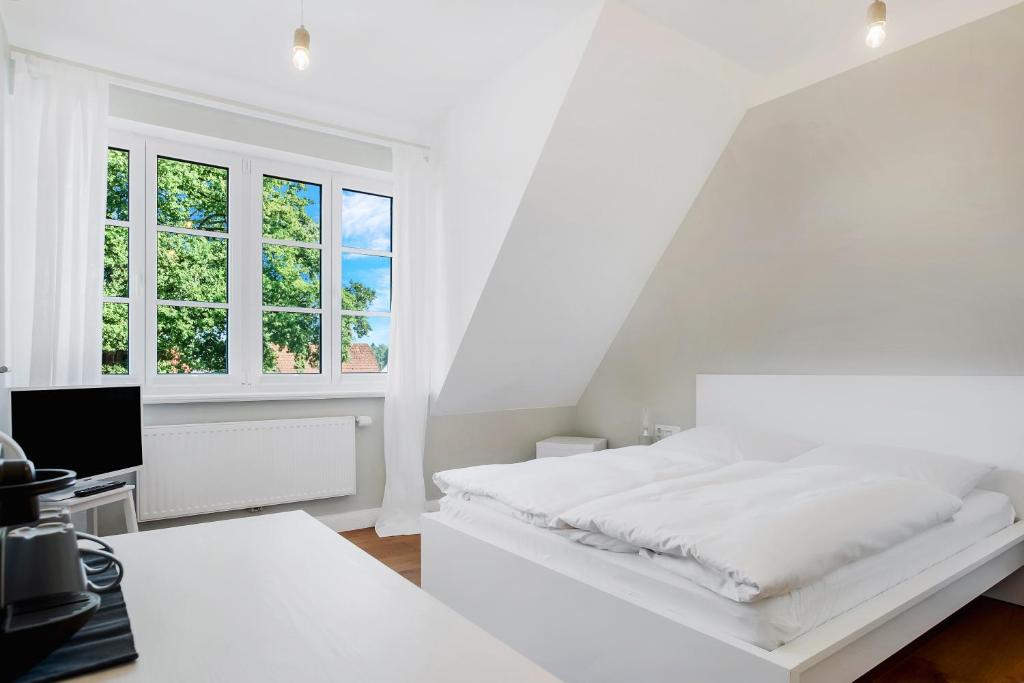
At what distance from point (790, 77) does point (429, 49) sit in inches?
68.9

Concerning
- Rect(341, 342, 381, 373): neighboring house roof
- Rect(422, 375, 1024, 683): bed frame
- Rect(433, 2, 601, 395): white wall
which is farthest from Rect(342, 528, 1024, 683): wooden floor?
Rect(341, 342, 381, 373): neighboring house roof

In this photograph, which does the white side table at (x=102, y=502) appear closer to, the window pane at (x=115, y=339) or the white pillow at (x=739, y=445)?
the window pane at (x=115, y=339)

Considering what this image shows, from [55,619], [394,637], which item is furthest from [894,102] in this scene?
[55,619]

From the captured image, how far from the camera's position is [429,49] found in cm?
Answer: 298

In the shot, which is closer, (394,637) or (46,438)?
(394,637)

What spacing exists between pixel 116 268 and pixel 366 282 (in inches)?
53.1

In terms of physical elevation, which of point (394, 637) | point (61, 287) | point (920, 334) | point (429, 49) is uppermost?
point (429, 49)

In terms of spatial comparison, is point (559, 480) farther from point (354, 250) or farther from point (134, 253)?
point (134, 253)

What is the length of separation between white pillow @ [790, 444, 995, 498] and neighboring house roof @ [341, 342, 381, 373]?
8.16 feet

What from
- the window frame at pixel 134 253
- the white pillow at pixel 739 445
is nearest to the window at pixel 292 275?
the window frame at pixel 134 253

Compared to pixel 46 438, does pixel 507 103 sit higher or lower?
higher

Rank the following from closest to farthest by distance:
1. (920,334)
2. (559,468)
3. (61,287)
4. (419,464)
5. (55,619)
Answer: (55,619) → (559,468) → (61,287) → (920,334) → (419,464)

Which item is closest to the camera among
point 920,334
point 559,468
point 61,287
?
point 559,468

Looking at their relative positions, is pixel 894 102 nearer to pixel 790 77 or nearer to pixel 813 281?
pixel 790 77
